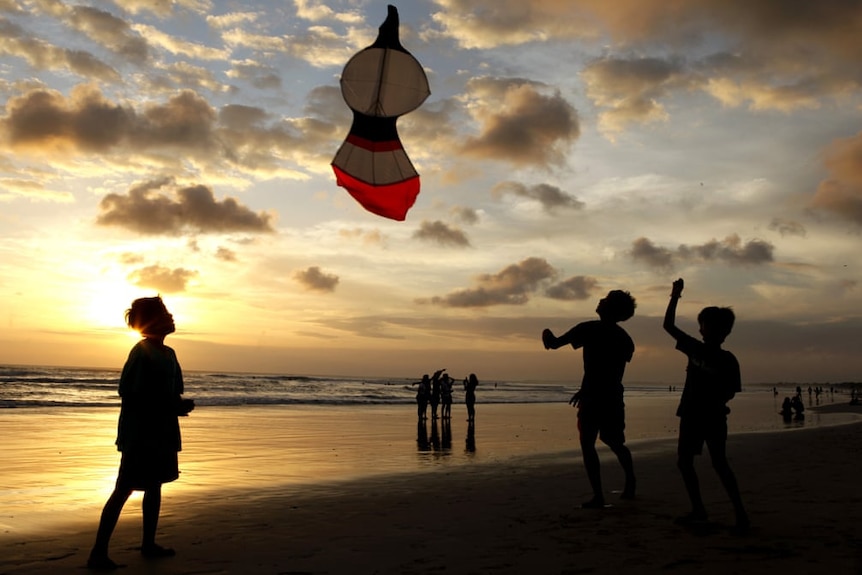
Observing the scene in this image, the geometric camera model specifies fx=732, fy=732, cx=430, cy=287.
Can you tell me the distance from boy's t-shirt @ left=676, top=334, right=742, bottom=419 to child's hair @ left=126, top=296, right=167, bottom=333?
164 inches

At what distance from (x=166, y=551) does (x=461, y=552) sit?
2.18 metres

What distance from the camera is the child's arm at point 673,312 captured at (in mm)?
5988

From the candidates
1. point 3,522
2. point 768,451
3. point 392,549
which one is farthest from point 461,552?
point 768,451

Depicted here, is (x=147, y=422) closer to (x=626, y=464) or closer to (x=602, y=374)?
(x=602, y=374)

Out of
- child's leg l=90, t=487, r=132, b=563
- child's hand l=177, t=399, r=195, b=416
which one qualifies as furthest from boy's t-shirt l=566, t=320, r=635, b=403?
child's leg l=90, t=487, r=132, b=563

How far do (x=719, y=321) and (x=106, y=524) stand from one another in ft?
16.3

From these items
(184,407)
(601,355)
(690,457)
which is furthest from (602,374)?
(184,407)

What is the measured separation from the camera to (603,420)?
7.07 metres

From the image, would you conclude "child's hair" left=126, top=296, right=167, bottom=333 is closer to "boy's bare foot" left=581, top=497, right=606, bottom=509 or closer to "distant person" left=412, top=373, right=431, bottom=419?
"boy's bare foot" left=581, top=497, right=606, bottom=509

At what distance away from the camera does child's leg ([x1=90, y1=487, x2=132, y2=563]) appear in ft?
16.5

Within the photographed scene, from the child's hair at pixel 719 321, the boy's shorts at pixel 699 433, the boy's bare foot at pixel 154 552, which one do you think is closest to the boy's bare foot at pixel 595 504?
the boy's shorts at pixel 699 433

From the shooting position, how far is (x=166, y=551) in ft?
17.8

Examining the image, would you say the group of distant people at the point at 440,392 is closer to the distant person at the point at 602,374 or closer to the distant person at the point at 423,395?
the distant person at the point at 423,395

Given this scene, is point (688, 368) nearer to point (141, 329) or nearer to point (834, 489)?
point (834, 489)
